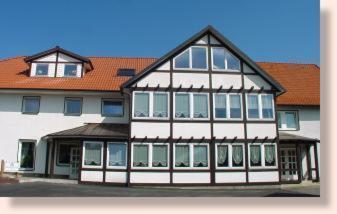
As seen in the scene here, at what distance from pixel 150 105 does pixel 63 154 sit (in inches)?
196

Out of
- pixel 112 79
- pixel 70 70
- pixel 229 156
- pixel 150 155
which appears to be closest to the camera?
pixel 150 155

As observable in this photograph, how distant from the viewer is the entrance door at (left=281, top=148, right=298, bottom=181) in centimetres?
1798

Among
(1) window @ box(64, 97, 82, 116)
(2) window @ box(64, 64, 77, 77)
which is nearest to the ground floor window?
(1) window @ box(64, 97, 82, 116)

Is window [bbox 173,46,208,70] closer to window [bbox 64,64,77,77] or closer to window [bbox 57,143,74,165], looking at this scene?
window [bbox 64,64,77,77]

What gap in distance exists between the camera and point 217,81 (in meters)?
16.8

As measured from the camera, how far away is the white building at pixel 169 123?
16125 mm

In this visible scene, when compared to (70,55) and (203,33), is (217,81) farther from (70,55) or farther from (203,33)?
(70,55)

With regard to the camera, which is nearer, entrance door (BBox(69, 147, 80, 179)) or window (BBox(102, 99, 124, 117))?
entrance door (BBox(69, 147, 80, 179))

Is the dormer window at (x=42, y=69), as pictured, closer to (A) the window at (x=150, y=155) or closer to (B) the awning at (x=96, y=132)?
(B) the awning at (x=96, y=132)

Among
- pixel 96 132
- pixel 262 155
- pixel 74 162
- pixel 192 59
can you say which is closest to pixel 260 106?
pixel 262 155

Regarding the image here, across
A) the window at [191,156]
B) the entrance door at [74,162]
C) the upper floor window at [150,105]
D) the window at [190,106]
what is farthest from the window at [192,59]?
the entrance door at [74,162]

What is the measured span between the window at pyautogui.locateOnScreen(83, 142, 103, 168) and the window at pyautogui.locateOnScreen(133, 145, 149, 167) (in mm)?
1447

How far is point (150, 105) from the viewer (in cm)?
1639

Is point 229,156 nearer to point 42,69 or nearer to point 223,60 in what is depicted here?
point 223,60
